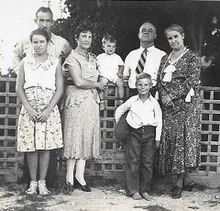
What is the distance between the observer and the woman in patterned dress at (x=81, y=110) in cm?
499

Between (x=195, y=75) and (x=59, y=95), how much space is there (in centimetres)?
156

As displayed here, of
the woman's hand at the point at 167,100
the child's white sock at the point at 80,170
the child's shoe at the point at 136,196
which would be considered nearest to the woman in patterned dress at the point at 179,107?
the woman's hand at the point at 167,100

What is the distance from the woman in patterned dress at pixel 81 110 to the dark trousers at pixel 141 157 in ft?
1.41

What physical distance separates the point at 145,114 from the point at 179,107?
41cm

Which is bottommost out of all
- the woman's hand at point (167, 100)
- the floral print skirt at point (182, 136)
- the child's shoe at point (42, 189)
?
the child's shoe at point (42, 189)

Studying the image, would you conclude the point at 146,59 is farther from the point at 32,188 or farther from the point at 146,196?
the point at 32,188

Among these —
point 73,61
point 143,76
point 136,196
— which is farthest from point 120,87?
point 136,196

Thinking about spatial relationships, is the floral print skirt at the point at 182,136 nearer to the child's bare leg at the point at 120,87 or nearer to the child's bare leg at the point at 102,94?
the child's bare leg at the point at 120,87

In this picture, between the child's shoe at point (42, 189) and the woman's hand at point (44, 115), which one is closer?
the woman's hand at point (44, 115)

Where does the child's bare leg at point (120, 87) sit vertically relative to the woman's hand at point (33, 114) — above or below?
above

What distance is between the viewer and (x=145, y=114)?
4973 millimetres

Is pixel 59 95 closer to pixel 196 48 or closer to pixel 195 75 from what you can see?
pixel 195 75

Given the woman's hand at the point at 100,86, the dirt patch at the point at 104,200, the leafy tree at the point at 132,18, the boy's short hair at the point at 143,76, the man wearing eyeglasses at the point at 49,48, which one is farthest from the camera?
the leafy tree at the point at 132,18

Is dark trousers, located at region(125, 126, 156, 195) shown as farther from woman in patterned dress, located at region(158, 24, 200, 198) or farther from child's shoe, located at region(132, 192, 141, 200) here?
woman in patterned dress, located at region(158, 24, 200, 198)
